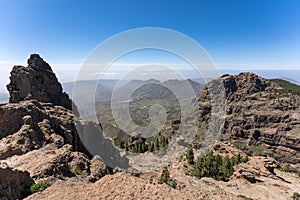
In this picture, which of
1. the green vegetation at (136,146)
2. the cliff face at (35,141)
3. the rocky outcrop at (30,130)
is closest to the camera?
the cliff face at (35,141)

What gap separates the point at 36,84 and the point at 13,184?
38.7m

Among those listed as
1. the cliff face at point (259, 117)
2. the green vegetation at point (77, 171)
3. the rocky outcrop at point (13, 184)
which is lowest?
the cliff face at point (259, 117)

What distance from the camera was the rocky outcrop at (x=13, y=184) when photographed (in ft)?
48.9

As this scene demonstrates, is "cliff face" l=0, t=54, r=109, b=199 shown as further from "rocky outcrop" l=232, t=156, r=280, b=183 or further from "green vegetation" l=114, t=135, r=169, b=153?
"rocky outcrop" l=232, t=156, r=280, b=183

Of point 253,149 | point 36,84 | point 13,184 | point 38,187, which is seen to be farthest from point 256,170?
point 253,149

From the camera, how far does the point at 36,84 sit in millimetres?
49500

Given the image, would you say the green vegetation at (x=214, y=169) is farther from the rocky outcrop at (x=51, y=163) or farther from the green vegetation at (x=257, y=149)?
the green vegetation at (x=257, y=149)

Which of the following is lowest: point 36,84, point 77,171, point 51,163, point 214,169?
point 214,169

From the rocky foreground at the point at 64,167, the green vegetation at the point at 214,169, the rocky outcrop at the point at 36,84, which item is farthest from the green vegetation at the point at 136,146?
the green vegetation at the point at 214,169

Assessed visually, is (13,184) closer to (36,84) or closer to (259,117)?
(36,84)

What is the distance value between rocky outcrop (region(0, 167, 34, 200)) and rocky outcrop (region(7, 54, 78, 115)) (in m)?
33.5

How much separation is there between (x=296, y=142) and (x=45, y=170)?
12462cm

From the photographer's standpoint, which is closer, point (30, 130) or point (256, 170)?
point (30, 130)

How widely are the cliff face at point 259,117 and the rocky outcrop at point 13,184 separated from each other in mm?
121188
